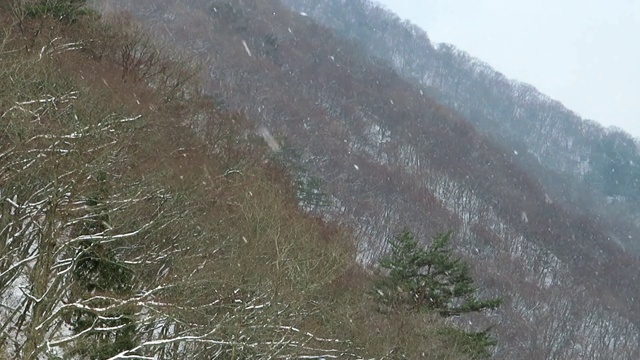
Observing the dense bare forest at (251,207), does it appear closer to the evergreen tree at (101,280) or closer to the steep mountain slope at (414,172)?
the evergreen tree at (101,280)

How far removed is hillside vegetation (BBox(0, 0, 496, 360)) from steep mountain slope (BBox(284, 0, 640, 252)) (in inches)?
4463

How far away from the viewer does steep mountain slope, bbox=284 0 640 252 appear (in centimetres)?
13038

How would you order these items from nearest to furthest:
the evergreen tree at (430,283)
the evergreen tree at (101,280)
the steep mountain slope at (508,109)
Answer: the evergreen tree at (101,280) → the evergreen tree at (430,283) → the steep mountain slope at (508,109)

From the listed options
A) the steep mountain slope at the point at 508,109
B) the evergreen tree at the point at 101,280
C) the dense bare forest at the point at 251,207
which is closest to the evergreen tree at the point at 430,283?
the dense bare forest at the point at 251,207

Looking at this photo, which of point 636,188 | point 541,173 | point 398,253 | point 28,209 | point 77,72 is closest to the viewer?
point 28,209

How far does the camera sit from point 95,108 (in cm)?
1091

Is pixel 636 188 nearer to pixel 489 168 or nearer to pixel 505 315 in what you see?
pixel 489 168

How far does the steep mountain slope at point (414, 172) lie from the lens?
68.6 metres

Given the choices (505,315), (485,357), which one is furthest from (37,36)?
(505,315)

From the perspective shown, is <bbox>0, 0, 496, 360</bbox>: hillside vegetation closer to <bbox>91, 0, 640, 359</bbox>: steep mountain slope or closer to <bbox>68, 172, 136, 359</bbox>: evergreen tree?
<bbox>68, 172, 136, 359</bbox>: evergreen tree

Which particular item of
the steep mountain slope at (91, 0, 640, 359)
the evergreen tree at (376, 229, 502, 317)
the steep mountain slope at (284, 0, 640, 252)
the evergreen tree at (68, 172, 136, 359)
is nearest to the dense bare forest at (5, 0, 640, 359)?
the evergreen tree at (68, 172, 136, 359)

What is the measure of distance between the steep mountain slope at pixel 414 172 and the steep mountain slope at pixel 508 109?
93.2 ft

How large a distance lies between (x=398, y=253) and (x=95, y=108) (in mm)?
10143

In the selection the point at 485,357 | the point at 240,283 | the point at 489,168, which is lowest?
the point at 489,168
